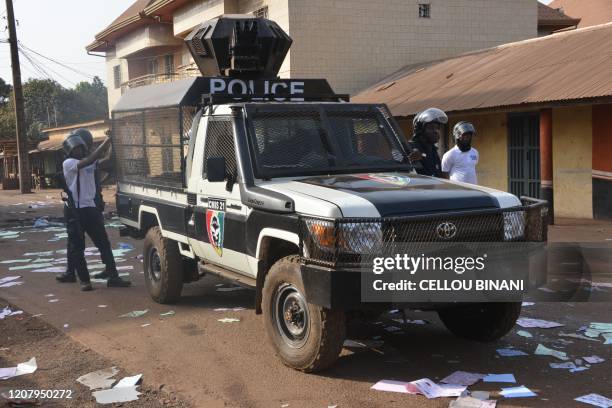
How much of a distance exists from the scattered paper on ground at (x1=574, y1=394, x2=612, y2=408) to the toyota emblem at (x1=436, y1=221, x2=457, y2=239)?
1340 mm

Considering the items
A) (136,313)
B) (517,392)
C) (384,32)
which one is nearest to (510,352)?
(517,392)

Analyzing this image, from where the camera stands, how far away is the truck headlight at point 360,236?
180 inches

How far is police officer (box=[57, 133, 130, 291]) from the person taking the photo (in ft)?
28.0

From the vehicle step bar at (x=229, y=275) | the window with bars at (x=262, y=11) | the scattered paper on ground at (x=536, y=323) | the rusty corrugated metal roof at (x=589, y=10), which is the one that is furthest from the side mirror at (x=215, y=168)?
the rusty corrugated metal roof at (x=589, y=10)

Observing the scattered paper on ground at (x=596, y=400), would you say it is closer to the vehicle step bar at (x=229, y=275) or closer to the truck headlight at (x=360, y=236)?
the truck headlight at (x=360, y=236)

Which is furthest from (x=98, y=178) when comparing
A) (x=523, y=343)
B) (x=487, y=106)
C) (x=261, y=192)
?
(x=487, y=106)

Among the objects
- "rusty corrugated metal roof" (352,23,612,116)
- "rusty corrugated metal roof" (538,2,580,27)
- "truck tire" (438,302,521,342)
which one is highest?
"rusty corrugated metal roof" (538,2,580,27)

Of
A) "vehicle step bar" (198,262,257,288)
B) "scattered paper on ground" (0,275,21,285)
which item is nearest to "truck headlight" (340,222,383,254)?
"vehicle step bar" (198,262,257,288)

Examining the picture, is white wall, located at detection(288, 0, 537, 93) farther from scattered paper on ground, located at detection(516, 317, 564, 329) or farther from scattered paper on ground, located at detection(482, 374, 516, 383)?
scattered paper on ground, located at detection(482, 374, 516, 383)

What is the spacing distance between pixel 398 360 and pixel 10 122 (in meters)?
61.1

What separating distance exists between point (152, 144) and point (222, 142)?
1890 millimetres

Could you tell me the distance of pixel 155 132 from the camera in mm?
7812

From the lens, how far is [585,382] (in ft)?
15.7

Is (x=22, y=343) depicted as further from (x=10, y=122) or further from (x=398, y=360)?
(x=10, y=122)
